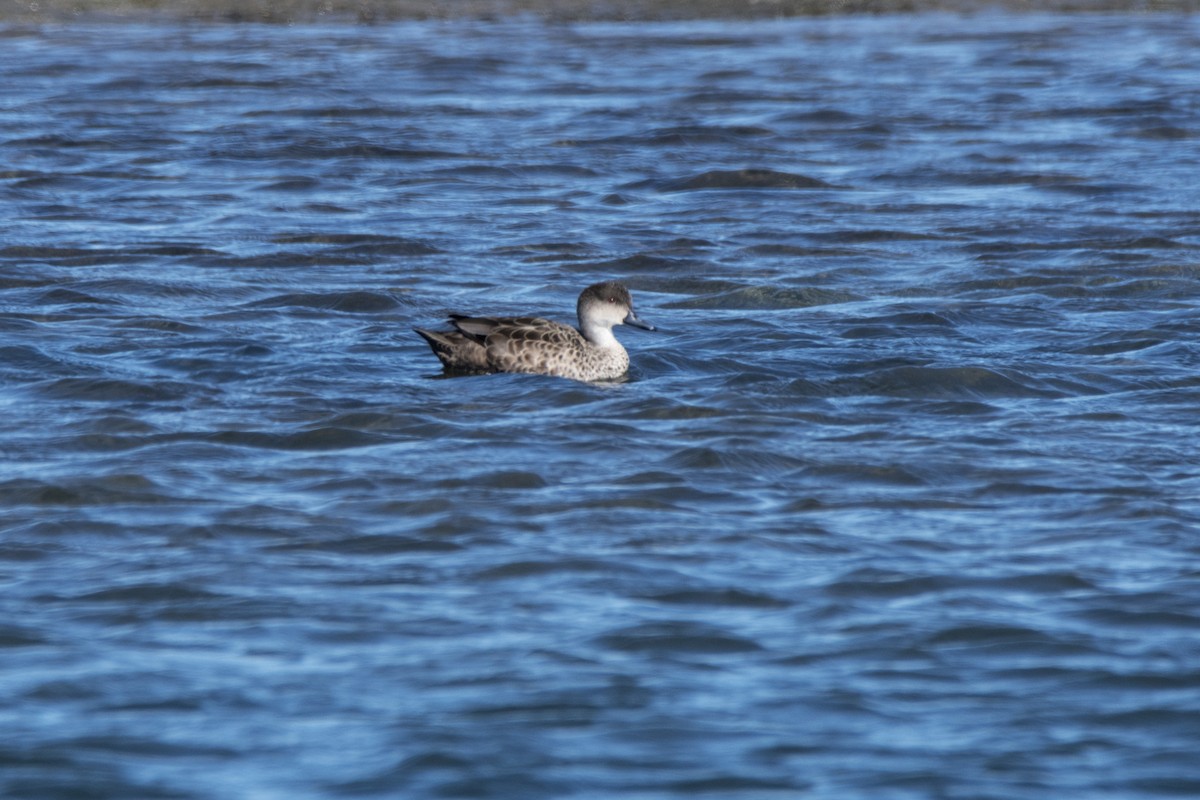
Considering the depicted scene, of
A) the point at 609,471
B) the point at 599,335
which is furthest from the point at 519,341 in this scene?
the point at 609,471

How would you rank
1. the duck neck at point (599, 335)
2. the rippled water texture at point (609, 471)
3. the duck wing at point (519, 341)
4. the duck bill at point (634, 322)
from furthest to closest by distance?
the duck bill at point (634, 322), the duck neck at point (599, 335), the duck wing at point (519, 341), the rippled water texture at point (609, 471)

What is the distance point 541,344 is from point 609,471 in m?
1.96

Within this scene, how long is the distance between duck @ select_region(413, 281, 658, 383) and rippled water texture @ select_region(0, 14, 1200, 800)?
17 centimetres

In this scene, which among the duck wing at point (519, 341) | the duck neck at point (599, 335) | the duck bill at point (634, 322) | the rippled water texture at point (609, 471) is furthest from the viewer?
the duck bill at point (634, 322)

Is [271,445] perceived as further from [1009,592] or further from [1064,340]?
[1064,340]

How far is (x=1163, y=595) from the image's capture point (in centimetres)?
845

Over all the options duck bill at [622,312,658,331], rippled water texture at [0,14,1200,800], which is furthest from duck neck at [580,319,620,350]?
rippled water texture at [0,14,1200,800]

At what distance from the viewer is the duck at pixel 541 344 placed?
12125 millimetres

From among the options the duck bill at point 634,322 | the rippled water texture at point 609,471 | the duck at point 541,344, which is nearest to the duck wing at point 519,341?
the duck at point 541,344

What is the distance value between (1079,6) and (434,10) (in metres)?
10.8

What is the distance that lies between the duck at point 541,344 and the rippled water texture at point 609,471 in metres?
0.17

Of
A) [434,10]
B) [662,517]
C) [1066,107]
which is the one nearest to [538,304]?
[662,517]

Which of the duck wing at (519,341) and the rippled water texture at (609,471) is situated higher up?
the duck wing at (519,341)

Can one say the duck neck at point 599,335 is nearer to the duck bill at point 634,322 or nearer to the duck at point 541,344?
the duck at point 541,344
